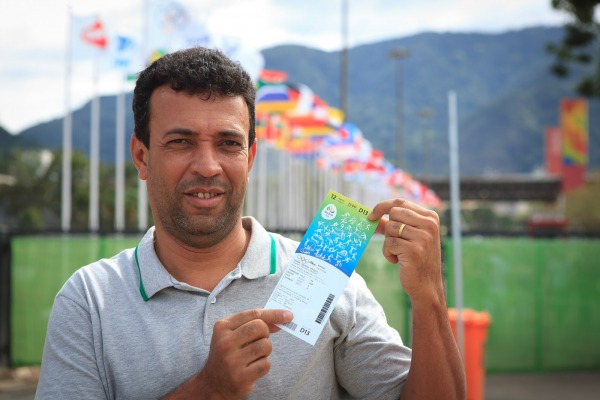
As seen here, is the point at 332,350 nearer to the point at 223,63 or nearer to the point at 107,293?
the point at 107,293

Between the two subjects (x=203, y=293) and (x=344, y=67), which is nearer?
(x=203, y=293)

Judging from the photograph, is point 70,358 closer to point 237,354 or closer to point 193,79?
point 237,354

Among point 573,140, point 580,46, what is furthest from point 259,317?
point 573,140

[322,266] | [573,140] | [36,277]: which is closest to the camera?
[322,266]

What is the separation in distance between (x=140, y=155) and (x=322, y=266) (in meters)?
0.65

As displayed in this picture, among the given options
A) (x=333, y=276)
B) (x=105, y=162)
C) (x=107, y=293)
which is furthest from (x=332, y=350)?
(x=105, y=162)

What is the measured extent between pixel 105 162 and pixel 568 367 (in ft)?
150

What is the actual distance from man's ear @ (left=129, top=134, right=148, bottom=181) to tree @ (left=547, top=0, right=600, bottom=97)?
48.6ft

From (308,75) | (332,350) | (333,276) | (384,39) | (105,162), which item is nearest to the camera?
(333,276)

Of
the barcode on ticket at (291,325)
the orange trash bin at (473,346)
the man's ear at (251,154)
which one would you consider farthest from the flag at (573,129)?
the barcode on ticket at (291,325)

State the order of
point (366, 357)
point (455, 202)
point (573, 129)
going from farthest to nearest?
point (573, 129) → point (455, 202) → point (366, 357)

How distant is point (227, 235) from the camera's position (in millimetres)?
2184

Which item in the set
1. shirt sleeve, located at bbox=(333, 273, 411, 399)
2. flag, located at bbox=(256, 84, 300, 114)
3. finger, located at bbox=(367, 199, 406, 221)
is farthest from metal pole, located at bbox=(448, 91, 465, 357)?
flag, located at bbox=(256, 84, 300, 114)

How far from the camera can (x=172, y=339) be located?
2.05 metres
